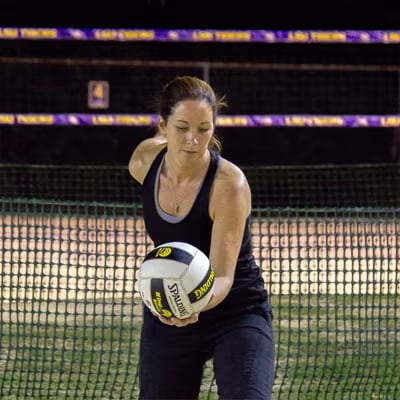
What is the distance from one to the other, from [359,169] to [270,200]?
1812mm

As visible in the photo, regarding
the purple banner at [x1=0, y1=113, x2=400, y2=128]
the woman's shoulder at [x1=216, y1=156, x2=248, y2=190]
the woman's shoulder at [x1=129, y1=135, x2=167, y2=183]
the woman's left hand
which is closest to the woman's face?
the woman's shoulder at [x1=216, y1=156, x2=248, y2=190]

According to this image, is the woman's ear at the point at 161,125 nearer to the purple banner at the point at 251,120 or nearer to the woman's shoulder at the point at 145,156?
the woman's shoulder at the point at 145,156

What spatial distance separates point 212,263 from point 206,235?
0.58ft

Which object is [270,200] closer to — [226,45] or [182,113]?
[226,45]

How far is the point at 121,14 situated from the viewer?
55.1 ft

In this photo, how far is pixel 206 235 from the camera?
3961 mm

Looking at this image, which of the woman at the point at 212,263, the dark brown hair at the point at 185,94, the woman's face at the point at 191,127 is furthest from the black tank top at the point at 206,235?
the dark brown hair at the point at 185,94

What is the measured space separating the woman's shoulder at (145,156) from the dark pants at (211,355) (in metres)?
0.67

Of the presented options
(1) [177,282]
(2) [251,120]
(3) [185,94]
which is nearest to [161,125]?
(3) [185,94]

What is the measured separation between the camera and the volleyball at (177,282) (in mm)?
3648

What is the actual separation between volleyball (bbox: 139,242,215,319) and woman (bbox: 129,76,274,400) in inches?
3.8

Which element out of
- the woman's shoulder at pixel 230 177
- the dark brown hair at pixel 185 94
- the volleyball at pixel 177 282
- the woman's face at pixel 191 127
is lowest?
the volleyball at pixel 177 282

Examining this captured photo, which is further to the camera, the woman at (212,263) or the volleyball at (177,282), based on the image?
the woman at (212,263)

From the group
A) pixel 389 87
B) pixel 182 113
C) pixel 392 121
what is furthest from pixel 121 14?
pixel 182 113
